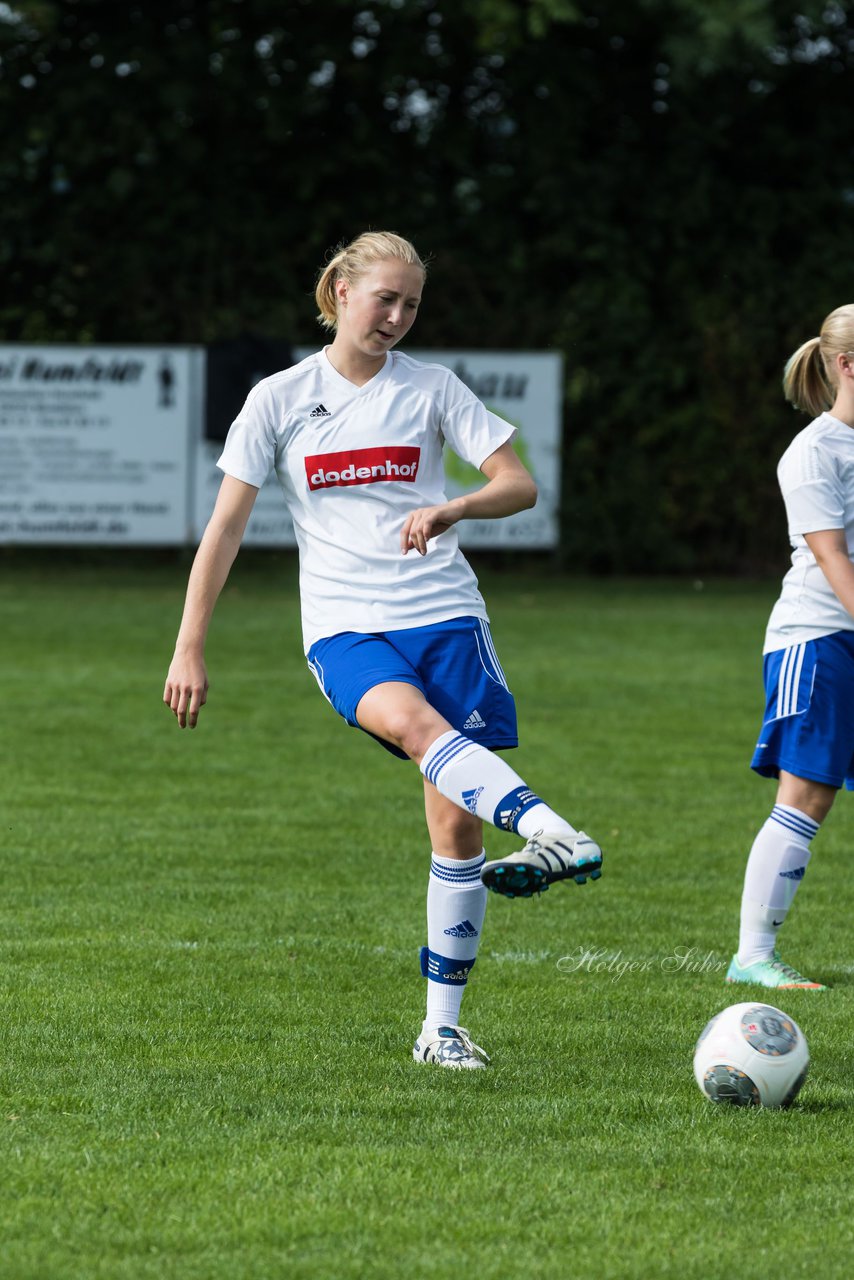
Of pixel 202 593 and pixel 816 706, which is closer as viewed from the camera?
pixel 202 593

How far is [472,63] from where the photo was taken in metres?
20.8

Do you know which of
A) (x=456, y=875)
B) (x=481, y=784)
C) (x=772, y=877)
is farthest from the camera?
(x=772, y=877)

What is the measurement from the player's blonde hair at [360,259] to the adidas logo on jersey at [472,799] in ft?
4.02

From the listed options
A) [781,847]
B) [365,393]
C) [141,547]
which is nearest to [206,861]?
[781,847]

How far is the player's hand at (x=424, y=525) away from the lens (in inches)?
162

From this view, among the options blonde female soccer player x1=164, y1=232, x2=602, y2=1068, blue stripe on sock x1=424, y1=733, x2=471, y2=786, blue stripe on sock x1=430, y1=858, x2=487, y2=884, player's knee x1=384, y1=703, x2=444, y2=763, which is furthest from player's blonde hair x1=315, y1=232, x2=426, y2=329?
blue stripe on sock x1=430, y1=858, x2=487, y2=884

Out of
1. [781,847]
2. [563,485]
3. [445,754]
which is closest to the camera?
[445,754]

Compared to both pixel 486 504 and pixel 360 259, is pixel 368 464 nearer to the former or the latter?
pixel 486 504

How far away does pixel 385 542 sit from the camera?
4438 mm

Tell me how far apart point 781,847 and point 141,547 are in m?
15.3

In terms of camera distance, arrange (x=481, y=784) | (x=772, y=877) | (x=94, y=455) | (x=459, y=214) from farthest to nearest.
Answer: (x=459, y=214) → (x=94, y=455) → (x=772, y=877) → (x=481, y=784)

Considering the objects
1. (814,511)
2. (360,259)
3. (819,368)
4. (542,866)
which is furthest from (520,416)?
(542,866)

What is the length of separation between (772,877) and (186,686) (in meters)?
2.00

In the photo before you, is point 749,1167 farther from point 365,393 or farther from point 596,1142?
point 365,393
